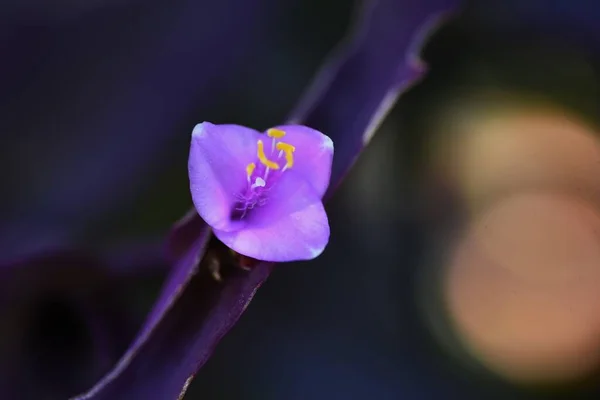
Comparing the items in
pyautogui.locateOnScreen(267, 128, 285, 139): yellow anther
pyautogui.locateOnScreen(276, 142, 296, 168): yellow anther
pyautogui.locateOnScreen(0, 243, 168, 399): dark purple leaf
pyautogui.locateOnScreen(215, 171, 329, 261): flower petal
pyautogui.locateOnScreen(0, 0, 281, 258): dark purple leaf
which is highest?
pyautogui.locateOnScreen(267, 128, 285, 139): yellow anther

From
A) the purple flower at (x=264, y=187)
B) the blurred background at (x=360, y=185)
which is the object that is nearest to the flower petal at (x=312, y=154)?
the purple flower at (x=264, y=187)

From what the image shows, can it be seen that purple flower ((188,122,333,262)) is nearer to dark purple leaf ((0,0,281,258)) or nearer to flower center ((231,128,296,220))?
flower center ((231,128,296,220))

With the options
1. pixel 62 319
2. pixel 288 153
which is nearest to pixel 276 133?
pixel 288 153

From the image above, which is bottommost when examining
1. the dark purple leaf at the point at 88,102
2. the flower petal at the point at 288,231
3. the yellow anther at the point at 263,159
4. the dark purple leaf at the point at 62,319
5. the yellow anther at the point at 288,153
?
the dark purple leaf at the point at 62,319

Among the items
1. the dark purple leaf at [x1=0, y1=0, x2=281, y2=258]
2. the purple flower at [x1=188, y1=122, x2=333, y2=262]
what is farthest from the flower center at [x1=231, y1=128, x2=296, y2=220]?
the dark purple leaf at [x1=0, y1=0, x2=281, y2=258]

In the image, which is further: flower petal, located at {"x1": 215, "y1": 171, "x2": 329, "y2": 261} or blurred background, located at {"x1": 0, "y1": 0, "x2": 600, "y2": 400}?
blurred background, located at {"x1": 0, "y1": 0, "x2": 600, "y2": 400}

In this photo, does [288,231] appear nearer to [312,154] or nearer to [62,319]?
[312,154]

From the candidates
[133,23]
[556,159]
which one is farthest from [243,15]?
[556,159]

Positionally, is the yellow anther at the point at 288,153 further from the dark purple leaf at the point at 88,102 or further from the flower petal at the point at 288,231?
the dark purple leaf at the point at 88,102
